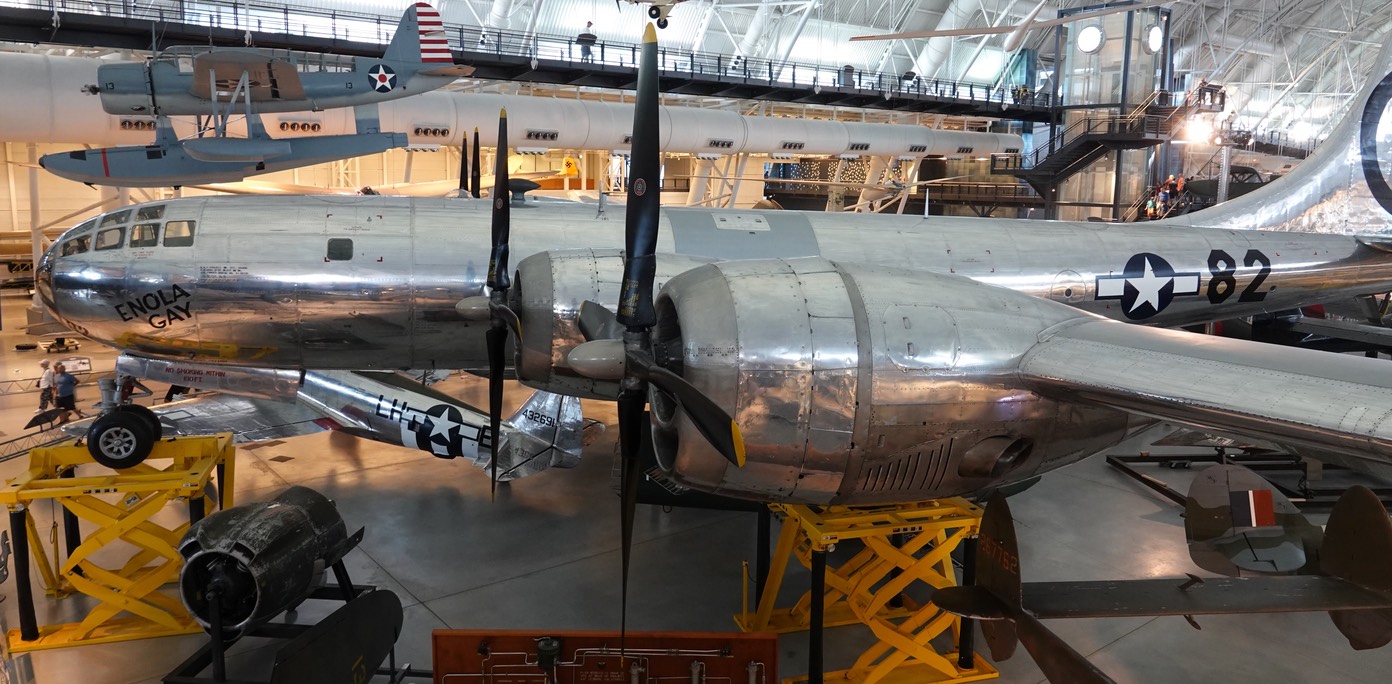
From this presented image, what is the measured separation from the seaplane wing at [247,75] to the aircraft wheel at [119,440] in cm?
996

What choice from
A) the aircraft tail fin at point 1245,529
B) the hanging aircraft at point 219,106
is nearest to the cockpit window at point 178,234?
the hanging aircraft at point 219,106

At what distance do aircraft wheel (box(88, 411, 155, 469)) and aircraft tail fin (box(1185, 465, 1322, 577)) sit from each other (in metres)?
11.2

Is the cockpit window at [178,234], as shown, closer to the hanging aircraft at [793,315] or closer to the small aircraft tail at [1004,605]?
the hanging aircraft at [793,315]

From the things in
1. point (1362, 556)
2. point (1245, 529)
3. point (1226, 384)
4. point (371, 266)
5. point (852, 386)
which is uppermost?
point (371, 266)

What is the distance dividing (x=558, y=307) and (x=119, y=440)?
188 inches

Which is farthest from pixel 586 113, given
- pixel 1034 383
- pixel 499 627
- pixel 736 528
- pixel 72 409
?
pixel 1034 383

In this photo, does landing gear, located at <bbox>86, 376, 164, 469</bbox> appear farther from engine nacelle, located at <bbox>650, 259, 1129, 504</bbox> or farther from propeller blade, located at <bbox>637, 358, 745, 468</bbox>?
propeller blade, located at <bbox>637, 358, 745, 468</bbox>

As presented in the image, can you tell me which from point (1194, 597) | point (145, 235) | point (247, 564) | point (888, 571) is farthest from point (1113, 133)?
point (247, 564)

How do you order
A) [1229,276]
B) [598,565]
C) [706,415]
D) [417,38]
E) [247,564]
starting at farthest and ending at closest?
1. [417,38]
2. [1229,276]
3. [598,565]
4. [247,564]
5. [706,415]

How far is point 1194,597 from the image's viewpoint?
7020 mm

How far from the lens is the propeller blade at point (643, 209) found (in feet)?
20.4

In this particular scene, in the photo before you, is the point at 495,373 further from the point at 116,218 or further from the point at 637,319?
the point at 116,218

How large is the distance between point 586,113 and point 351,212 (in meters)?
18.0

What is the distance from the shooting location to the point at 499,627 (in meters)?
8.57
